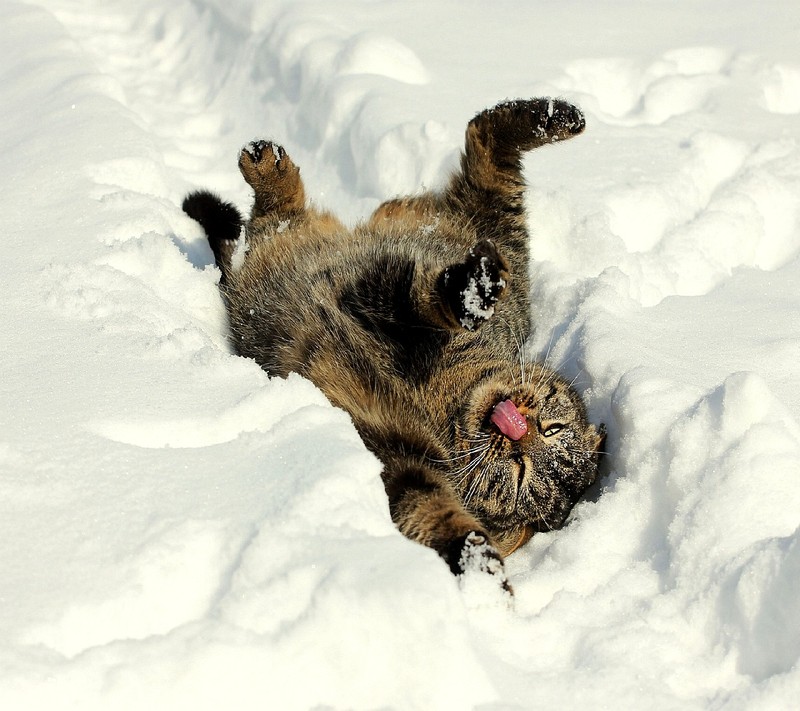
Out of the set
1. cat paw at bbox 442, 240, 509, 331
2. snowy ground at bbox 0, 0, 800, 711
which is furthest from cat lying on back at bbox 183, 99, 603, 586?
snowy ground at bbox 0, 0, 800, 711

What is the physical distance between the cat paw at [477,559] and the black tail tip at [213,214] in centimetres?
204

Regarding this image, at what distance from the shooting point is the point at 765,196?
4316 millimetres

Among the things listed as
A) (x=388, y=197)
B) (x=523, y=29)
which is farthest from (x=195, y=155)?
(x=523, y=29)

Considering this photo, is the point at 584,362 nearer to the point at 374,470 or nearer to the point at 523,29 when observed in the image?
the point at 374,470

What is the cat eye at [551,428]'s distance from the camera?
3.04m

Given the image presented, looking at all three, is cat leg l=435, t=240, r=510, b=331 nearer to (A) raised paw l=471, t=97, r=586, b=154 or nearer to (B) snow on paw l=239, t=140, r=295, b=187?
(A) raised paw l=471, t=97, r=586, b=154

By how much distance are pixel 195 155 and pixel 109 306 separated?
2249 mm

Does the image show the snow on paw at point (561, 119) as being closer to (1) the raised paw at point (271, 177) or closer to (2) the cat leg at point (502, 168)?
(2) the cat leg at point (502, 168)

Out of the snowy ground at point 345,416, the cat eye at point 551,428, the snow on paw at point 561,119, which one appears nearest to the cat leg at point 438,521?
the snowy ground at point 345,416

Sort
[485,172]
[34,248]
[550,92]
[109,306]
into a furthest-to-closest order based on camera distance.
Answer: [550,92]
[485,172]
[34,248]
[109,306]

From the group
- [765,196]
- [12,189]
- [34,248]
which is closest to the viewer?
[34,248]

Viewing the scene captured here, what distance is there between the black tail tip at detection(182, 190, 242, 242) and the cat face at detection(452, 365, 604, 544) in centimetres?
152

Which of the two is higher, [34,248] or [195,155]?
[34,248]

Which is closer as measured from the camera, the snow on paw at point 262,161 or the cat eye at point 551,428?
the cat eye at point 551,428
